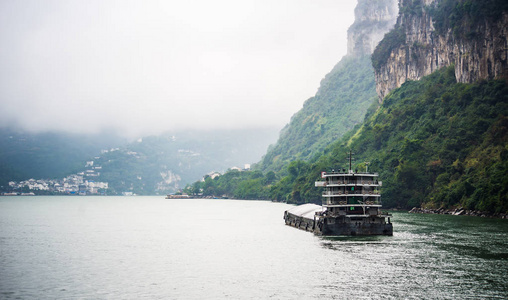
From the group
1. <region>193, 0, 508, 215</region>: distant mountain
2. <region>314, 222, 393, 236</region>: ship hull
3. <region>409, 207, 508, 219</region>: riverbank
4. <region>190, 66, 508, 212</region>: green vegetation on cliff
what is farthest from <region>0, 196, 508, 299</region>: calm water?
<region>193, 0, 508, 215</region>: distant mountain

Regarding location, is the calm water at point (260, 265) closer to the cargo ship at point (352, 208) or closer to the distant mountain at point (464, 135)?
the cargo ship at point (352, 208)

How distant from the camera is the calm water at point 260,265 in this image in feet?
158

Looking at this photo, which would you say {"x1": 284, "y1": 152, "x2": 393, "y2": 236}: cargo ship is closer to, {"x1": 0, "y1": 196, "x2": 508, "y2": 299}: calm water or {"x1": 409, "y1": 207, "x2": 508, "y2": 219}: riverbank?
{"x1": 0, "y1": 196, "x2": 508, "y2": 299}: calm water

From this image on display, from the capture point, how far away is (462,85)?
177625 millimetres

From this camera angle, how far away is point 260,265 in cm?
6322

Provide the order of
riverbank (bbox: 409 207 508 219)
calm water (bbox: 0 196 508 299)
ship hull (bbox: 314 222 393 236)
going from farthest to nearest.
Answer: riverbank (bbox: 409 207 508 219), ship hull (bbox: 314 222 393 236), calm water (bbox: 0 196 508 299)

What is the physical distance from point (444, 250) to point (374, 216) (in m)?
18.7

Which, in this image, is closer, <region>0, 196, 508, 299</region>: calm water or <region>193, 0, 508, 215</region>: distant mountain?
<region>0, 196, 508, 299</region>: calm water

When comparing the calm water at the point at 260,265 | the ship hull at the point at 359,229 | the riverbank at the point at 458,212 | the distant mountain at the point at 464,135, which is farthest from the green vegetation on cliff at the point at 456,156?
the ship hull at the point at 359,229

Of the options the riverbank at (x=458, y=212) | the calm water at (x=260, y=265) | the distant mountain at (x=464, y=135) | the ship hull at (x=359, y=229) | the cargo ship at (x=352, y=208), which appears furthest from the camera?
the distant mountain at (x=464, y=135)

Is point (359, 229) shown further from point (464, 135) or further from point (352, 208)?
point (464, 135)

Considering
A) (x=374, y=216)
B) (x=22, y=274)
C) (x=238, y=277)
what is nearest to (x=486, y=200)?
(x=374, y=216)

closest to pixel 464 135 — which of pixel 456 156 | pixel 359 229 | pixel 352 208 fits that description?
pixel 456 156

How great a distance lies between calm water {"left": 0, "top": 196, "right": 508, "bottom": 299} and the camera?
48.2 m
